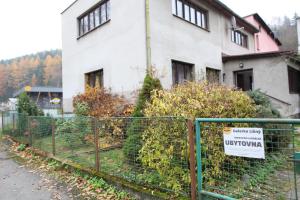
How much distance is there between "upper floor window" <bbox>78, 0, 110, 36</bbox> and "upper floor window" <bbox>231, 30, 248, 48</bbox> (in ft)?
28.9

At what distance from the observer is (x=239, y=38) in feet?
58.9

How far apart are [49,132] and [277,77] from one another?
10.9 m

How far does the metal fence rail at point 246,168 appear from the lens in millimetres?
3351

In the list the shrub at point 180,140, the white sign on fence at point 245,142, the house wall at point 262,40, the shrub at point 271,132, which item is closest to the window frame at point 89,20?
the shrub at point 271,132

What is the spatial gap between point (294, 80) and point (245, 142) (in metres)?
13.9

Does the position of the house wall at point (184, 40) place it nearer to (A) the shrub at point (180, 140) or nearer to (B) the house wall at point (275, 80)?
(B) the house wall at point (275, 80)

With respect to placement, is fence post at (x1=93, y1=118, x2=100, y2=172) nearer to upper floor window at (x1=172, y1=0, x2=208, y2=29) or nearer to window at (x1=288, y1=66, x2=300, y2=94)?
upper floor window at (x1=172, y1=0, x2=208, y2=29)

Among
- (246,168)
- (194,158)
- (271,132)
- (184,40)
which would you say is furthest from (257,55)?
(194,158)

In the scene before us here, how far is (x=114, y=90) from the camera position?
35.2 feet

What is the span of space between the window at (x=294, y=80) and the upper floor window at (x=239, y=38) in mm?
4156

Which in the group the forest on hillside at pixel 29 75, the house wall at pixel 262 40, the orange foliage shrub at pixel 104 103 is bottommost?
the orange foliage shrub at pixel 104 103

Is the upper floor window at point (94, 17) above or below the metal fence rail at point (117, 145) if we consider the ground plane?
above

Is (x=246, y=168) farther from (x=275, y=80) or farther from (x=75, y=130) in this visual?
(x=275, y=80)

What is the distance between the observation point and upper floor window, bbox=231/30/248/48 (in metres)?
16.5
